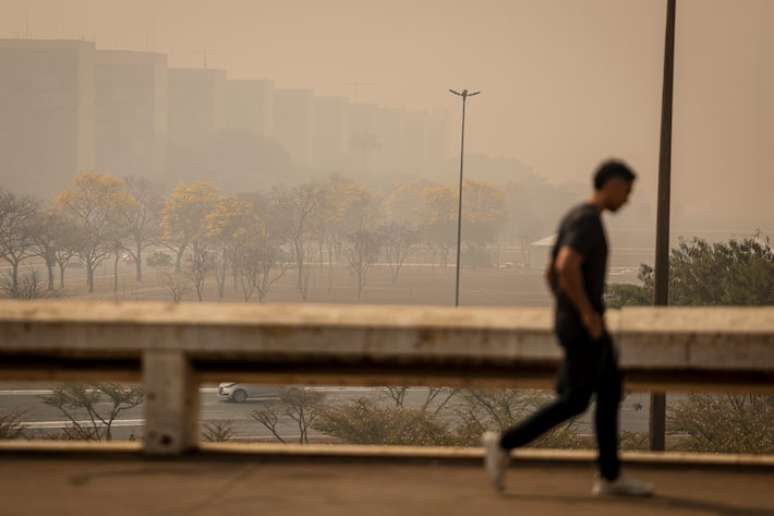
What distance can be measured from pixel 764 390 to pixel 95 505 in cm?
332

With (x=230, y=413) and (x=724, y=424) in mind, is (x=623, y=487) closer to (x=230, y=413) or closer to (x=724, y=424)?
(x=724, y=424)

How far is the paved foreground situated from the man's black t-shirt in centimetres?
88

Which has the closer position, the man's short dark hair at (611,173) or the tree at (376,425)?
the man's short dark hair at (611,173)

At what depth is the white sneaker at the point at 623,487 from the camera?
5.63m

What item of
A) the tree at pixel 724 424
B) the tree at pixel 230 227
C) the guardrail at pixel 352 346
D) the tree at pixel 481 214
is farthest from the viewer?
the tree at pixel 481 214

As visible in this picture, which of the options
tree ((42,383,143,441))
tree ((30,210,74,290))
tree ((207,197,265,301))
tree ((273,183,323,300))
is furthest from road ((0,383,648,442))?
tree ((273,183,323,300))

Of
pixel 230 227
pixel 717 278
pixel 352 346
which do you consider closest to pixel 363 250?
pixel 230 227

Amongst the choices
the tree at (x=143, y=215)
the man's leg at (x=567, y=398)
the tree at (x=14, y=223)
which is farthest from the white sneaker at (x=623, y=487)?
the tree at (x=143, y=215)

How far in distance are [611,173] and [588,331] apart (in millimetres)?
677

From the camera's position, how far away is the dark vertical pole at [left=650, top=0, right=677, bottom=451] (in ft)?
74.7

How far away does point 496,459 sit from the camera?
5727 millimetres

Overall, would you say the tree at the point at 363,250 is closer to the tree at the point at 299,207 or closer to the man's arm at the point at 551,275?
the tree at the point at 299,207

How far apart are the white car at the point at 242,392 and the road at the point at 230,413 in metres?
0.29

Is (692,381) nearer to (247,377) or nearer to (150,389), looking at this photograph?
(247,377)
